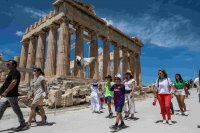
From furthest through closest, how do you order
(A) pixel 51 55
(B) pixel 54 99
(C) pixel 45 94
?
(A) pixel 51 55, (B) pixel 54 99, (C) pixel 45 94

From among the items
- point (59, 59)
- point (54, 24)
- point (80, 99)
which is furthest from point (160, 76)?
point (54, 24)

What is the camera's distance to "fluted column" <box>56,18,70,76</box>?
24109 mm

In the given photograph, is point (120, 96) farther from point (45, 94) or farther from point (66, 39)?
point (66, 39)

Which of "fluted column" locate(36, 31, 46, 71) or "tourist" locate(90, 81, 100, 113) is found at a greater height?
"fluted column" locate(36, 31, 46, 71)

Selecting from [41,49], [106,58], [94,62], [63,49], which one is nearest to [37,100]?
[63,49]

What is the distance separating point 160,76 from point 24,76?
88.8ft

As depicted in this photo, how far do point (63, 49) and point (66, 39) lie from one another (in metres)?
1.21

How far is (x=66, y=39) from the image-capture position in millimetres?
25172

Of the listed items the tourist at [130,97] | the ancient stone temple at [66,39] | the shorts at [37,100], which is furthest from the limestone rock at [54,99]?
the ancient stone temple at [66,39]

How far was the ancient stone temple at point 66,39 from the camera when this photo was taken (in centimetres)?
2529

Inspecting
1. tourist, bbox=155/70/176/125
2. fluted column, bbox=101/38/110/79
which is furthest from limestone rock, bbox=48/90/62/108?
fluted column, bbox=101/38/110/79

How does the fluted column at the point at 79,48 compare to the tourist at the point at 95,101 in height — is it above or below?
above

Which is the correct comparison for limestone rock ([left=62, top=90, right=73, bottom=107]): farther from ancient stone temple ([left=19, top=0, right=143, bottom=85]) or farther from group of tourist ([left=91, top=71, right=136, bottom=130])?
ancient stone temple ([left=19, top=0, right=143, bottom=85])

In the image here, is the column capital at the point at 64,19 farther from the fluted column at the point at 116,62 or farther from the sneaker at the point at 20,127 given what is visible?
the sneaker at the point at 20,127
